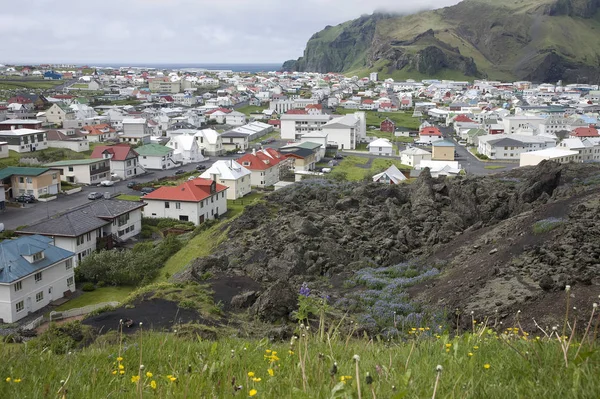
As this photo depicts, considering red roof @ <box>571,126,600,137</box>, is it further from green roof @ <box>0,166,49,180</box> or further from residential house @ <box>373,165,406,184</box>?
green roof @ <box>0,166,49,180</box>

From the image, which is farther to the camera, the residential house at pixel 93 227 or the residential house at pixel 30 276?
the residential house at pixel 93 227

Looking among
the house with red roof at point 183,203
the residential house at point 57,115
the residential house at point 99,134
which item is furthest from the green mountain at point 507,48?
the house with red roof at point 183,203

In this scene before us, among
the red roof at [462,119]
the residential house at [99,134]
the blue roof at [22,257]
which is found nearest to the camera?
the blue roof at [22,257]

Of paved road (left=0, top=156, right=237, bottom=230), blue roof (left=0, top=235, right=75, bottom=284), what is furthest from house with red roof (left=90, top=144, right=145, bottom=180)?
blue roof (left=0, top=235, right=75, bottom=284)

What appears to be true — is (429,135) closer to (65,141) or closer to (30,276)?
(65,141)

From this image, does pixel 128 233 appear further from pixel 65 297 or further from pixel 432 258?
pixel 432 258

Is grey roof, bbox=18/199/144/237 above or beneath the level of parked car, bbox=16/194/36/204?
above

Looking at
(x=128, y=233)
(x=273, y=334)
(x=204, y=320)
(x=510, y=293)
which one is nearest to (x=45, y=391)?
(x=273, y=334)

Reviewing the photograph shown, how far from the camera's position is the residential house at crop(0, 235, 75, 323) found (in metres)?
18.2

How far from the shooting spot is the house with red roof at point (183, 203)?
3250 centimetres

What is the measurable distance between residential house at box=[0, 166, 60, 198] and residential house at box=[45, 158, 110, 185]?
202 inches

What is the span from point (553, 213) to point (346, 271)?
6487mm

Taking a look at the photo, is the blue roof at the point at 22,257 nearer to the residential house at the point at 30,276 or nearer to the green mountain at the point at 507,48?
the residential house at the point at 30,276

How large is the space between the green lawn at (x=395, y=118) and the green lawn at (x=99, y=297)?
69.4 meters
